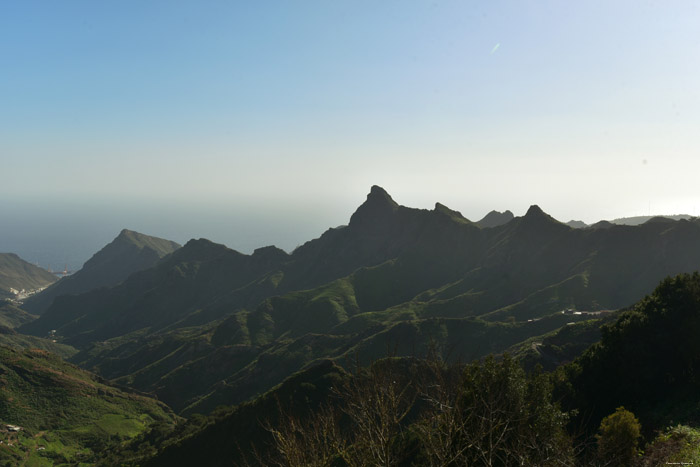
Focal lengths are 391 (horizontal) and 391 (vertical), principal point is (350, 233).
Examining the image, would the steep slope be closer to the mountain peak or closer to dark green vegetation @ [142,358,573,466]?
dark green vegetation @ [142,358,573,466]

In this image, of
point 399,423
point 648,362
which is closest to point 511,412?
point 399,423

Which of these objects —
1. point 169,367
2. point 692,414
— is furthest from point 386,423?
point 169,367

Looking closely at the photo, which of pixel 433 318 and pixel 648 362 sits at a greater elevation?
pixel 648 362

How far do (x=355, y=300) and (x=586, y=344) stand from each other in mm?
112683

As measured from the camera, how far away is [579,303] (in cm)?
12975

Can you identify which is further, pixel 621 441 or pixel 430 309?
pixel 430 309

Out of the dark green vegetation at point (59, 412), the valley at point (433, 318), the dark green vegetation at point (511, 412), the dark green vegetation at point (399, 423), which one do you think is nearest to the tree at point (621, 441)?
the dark green vegetation at point (511, 412)

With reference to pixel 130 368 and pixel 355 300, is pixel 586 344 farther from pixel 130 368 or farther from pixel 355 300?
pixel 130 368

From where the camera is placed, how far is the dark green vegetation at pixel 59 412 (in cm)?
8350

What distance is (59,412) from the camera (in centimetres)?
9819

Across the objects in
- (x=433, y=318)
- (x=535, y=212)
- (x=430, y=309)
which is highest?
(x=535, y=212)

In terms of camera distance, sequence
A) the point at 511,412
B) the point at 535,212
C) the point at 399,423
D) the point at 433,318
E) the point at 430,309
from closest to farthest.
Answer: the point at 511,412 < the point at 399,423 < the point at 433,318 < the point at 430,309 < the point at 535,212

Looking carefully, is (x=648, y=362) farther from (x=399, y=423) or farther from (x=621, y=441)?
(x=399, y=423)

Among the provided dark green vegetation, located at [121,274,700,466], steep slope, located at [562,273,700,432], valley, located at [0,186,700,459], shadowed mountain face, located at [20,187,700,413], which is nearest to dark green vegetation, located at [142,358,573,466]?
dark green vegetation, located at [121,274,700,466]
